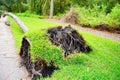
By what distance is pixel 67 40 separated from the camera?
691 centimetres

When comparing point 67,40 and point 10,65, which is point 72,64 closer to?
point 67,40

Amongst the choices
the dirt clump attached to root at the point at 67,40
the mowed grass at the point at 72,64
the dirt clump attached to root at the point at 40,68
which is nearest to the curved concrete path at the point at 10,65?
the dirt clump attached to root at the point at 40,68

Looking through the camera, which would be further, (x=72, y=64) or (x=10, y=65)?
(x=10, y=65)

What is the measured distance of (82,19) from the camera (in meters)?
17.2

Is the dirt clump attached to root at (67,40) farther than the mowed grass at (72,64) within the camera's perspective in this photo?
Yes

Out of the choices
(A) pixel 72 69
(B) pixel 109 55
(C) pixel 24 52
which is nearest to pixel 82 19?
(B) pixel 109 55

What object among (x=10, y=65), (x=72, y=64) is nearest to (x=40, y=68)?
(x=72, y=64)

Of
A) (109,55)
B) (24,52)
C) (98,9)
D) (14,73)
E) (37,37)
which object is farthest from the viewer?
(98,9)

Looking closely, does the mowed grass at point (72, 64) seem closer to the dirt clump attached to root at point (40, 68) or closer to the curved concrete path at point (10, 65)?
the dirt clump attached to root at point (40, 68)

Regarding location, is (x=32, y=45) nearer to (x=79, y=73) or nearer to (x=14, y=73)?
(x=14, y=73)

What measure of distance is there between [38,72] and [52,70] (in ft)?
1.38

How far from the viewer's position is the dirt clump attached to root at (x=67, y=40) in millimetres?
6590

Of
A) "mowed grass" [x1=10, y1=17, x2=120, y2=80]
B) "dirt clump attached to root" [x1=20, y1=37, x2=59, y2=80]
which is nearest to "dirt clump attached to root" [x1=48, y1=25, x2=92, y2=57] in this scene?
"mowed grass" [x1=10, y1=17, x2=120, y2=80]

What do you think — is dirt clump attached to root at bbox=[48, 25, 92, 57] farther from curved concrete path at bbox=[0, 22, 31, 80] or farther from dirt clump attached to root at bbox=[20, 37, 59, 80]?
curved concrete path at bbox=[0, 22, 31, 80]
